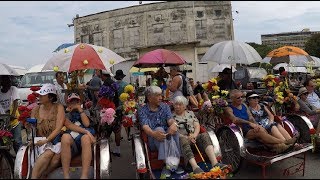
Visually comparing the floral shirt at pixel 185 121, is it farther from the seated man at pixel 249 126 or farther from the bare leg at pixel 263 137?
the bare leg at pixel 263 137

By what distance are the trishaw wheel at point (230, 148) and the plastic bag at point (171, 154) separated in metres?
1.18

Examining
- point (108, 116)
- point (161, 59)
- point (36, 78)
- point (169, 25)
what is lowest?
point (108, 116)

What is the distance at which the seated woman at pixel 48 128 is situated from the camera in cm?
492

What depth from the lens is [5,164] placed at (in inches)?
226

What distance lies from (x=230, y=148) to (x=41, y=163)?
305 centimetres

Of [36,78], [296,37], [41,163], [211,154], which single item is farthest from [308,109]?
[296,37]

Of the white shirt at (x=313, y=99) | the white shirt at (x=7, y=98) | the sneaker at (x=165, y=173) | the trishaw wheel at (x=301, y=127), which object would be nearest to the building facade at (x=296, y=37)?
the white shirt at (x=313, y=99)

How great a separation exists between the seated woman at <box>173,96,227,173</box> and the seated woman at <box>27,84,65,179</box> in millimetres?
1742

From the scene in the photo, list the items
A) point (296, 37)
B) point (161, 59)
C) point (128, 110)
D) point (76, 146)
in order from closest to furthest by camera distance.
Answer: point (76, 146)
point (128, 110)
point (161, 59)
point (296, 37)

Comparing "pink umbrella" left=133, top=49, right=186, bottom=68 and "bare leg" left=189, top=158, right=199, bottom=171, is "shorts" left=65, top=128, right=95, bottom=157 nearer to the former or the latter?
"bare leg" left=189, top=158, right=199, bottom=171

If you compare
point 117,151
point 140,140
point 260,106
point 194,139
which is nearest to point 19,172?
point 140,140

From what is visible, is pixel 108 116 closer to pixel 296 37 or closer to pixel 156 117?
pixel 156 117

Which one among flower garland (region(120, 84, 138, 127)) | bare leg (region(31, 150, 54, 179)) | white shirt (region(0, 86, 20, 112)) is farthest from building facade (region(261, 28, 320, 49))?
bare leg (region(31, 150, 54, 179))

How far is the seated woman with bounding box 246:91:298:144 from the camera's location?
6316mm
